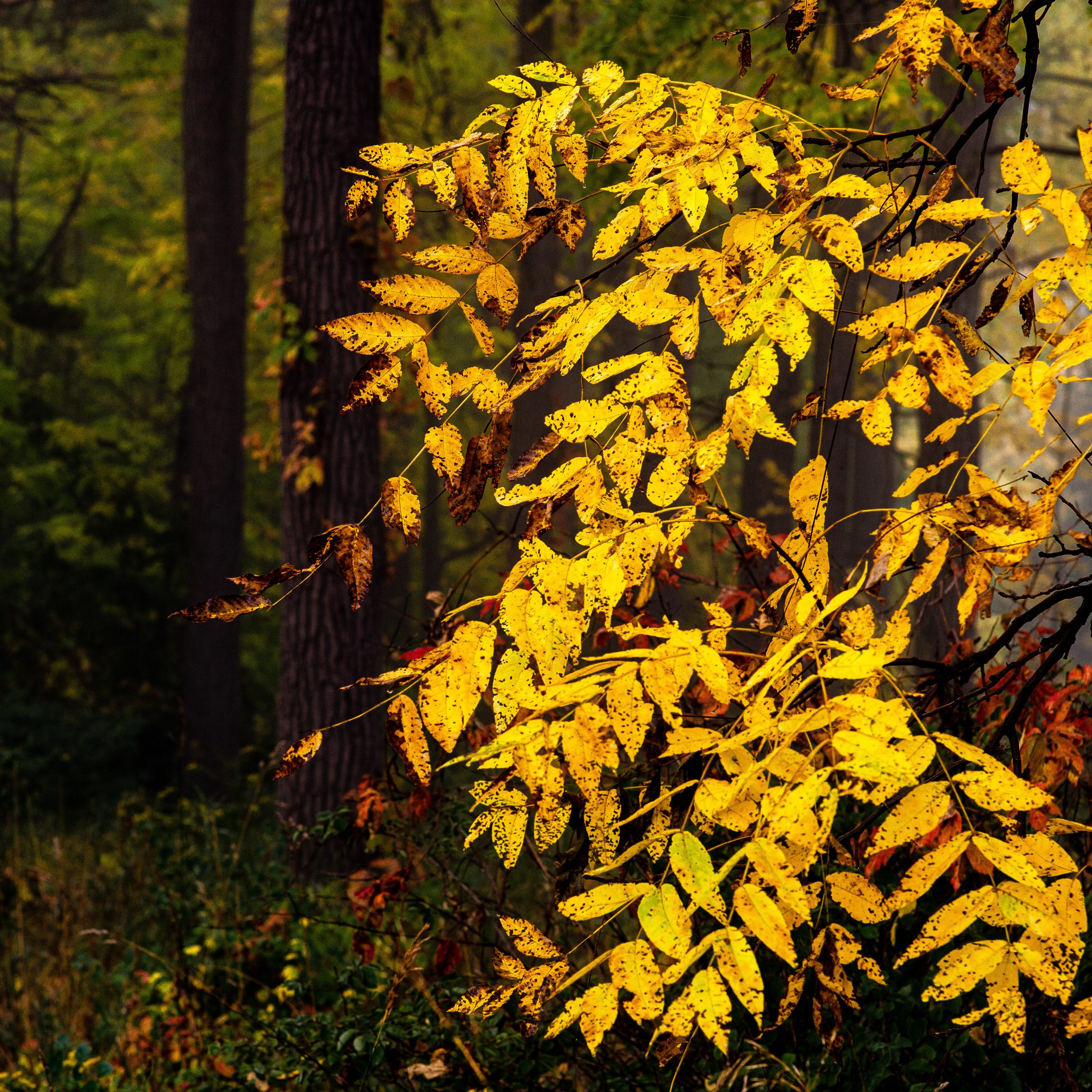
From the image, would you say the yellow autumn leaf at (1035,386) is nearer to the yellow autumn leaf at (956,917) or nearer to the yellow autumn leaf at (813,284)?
the yellow autumn leaf at (813,284)

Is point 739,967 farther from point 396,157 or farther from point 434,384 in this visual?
point 396,157

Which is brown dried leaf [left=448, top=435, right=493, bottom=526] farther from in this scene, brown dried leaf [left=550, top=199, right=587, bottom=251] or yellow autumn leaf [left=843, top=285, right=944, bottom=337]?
yellow autumn leaf [left=843, top=285, right=944, bottom=337]

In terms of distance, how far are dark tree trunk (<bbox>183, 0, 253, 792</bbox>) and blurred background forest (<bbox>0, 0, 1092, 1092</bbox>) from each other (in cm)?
19

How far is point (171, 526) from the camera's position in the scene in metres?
13.0

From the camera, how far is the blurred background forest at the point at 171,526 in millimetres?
3617

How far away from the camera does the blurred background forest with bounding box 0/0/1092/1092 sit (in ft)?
11.9

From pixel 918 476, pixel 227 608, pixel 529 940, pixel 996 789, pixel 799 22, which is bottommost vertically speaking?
pixel 529 940

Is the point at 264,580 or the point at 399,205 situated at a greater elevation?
the point at 399,205

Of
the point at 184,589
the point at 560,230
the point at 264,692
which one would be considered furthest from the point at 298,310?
the point at 264,692

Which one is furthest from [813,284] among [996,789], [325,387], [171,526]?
[171,526]

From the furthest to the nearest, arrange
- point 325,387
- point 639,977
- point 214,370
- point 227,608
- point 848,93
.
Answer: point 214,370 → point 325,387 → point 848,93 → point 227,608 → point 639,977

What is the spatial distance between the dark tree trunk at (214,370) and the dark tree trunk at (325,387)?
491cm

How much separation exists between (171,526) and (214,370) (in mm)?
3201

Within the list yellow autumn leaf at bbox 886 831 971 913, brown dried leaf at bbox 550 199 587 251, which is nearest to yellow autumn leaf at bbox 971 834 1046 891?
yellow autumn leaf at bbox 886 831 971 913
